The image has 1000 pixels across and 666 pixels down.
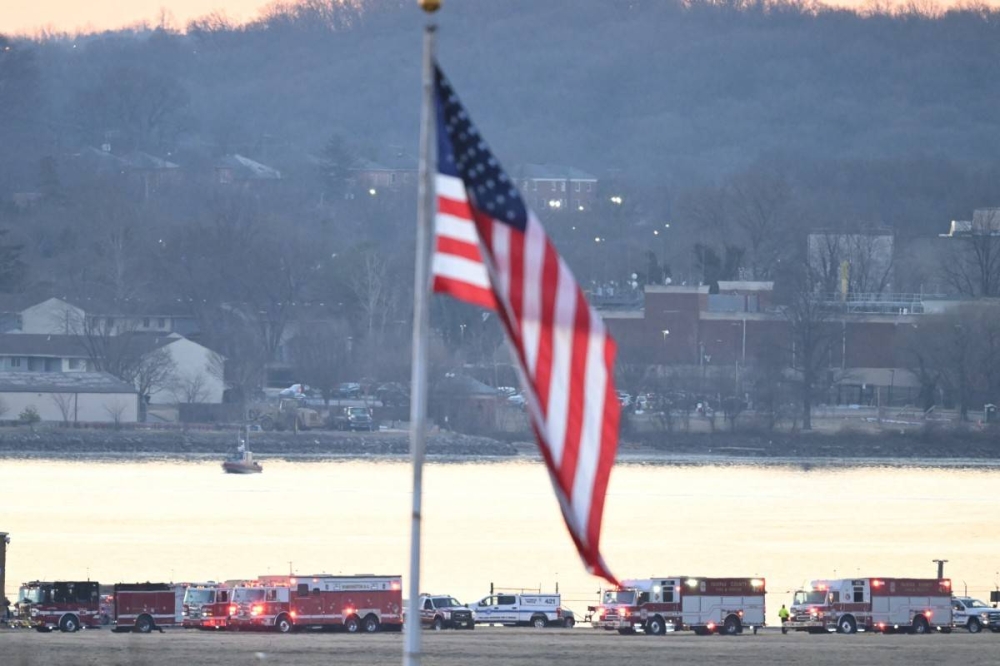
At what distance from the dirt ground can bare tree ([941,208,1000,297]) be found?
79970 millimetres

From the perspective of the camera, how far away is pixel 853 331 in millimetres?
95438

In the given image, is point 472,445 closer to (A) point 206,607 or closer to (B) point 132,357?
(B) point 132,357

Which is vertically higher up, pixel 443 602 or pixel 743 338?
pixel 743 338

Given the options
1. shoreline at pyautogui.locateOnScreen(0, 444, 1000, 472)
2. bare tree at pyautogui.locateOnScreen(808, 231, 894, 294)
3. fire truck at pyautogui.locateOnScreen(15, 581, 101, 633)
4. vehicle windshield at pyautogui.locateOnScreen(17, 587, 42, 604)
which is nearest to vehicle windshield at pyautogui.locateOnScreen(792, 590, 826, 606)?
fire truck at pyautogui.locateOnScreen(15, 581, 101, 633)

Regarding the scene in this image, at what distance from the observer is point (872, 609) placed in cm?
3369

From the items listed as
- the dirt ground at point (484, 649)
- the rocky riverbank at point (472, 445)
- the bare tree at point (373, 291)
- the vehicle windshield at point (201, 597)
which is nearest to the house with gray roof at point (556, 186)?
the bare tree at point (373, 291)

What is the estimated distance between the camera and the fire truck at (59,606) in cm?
3061

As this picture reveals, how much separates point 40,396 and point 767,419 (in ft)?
98.0

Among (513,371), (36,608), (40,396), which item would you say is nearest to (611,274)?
(513,371)

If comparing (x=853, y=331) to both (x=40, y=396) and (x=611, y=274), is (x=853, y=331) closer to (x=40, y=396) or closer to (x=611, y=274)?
(x=611, y=274)

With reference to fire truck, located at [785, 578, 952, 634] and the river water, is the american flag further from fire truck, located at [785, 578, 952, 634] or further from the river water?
the river water

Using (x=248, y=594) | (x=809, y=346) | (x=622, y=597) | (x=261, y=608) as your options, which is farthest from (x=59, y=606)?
(x=809, y=346)

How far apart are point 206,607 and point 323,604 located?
68.3 inches

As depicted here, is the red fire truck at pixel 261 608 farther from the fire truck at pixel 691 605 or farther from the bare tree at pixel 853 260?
the bare tree at pixel 853 260
